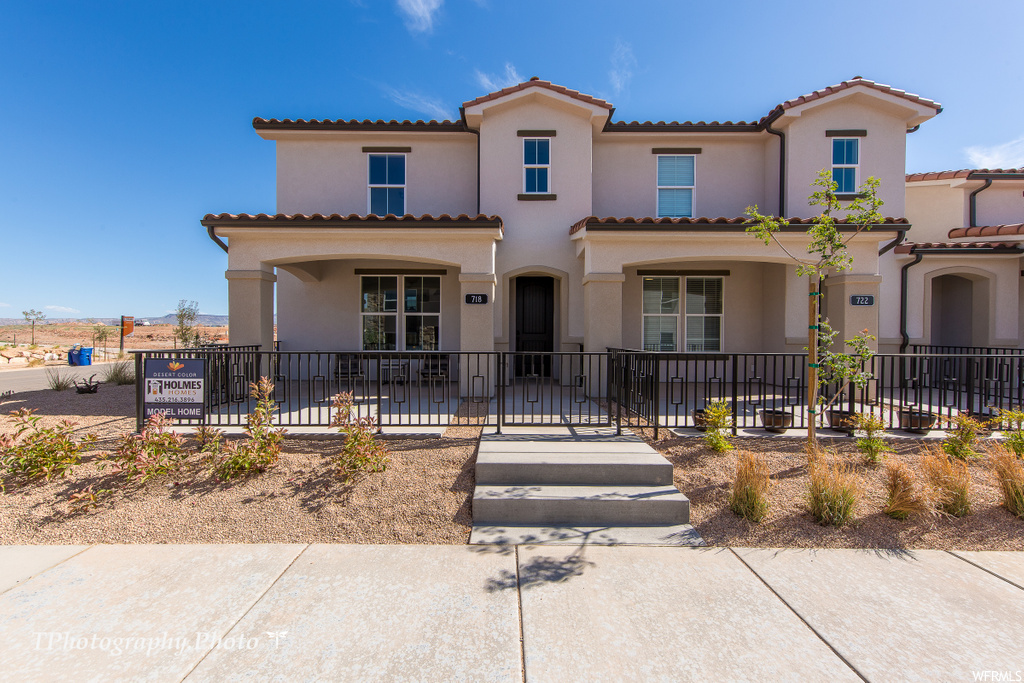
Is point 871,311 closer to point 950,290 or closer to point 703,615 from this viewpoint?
point 950,290

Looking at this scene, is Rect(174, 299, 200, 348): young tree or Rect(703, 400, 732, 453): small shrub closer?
Rect(703, 400, 732, 453): small shrub

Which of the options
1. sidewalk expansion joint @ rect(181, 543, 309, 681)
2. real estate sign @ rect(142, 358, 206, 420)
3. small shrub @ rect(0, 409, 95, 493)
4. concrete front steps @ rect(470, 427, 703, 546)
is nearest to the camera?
sidewalk expansion joint @ rect(181, 543, 309, 681)

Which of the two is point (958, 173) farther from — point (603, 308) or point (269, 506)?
point (269, 506)

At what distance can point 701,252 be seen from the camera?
30.8 ft

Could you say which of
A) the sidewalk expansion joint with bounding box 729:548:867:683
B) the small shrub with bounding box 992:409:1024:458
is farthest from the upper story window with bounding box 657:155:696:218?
the sidewalk expansion joint with bounding box 729:548:867:683

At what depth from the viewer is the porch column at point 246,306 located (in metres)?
9.29

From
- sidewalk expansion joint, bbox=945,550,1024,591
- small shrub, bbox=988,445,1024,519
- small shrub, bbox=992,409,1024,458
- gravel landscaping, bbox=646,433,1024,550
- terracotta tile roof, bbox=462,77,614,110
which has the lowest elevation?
sidewalk expansion joint, bbox=945,550,1024,591

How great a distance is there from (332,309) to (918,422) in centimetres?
1208

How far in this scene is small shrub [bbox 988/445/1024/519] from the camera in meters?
4.59

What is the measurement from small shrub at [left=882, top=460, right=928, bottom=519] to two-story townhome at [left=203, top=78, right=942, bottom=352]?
6109mm

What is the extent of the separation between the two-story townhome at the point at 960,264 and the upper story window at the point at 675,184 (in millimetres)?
5166

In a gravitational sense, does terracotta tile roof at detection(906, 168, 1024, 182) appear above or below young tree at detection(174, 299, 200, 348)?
above

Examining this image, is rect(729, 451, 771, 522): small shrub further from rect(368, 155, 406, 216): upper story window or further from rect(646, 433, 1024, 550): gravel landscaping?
rect(368, 155, 406, 216): upper story window

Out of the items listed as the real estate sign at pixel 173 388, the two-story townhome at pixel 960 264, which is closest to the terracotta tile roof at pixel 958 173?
the two-story townhome at pixel 960 264
